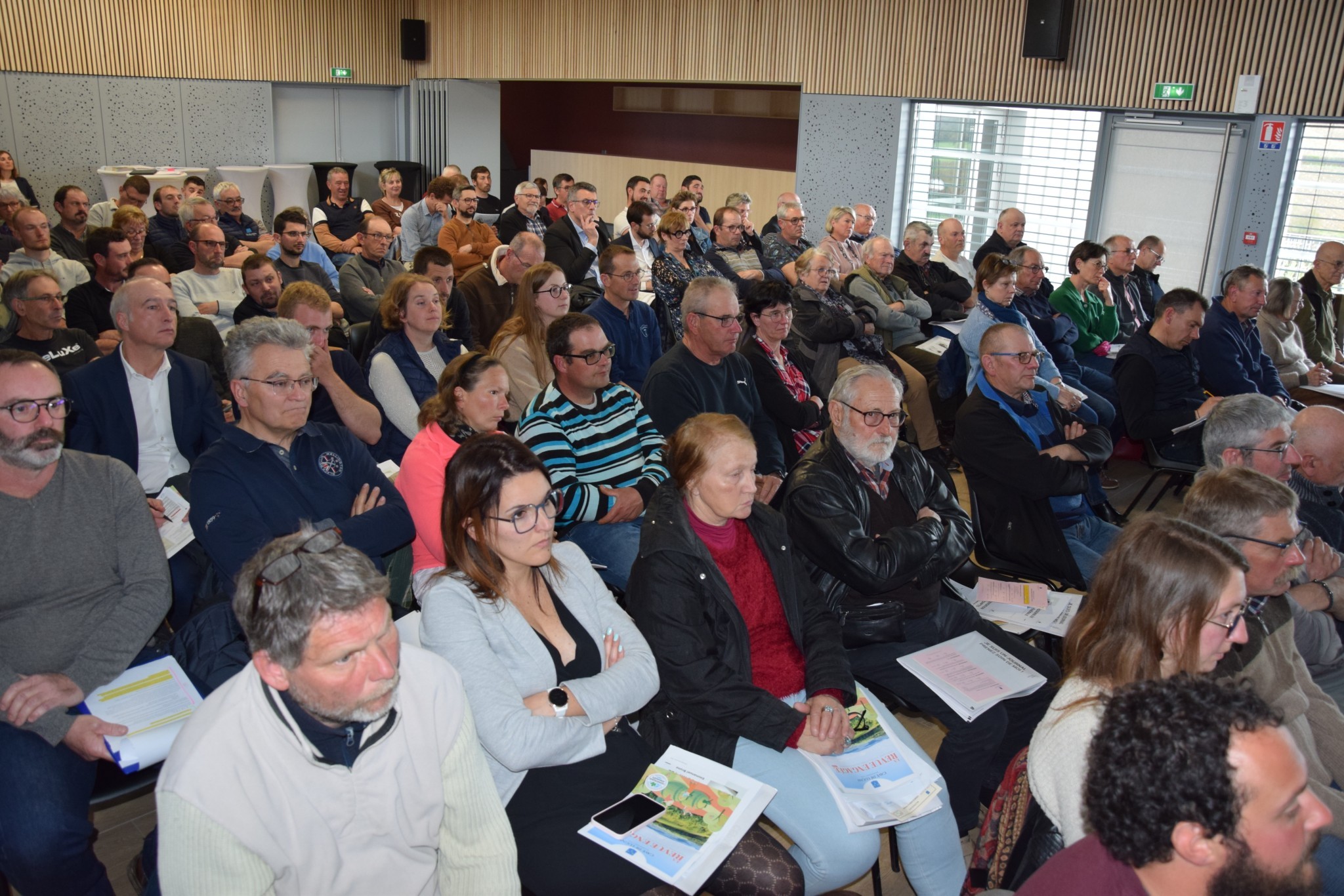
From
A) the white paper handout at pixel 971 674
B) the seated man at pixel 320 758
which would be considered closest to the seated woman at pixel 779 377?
the white paper handout at pixel 971 674

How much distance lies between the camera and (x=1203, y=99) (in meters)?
7.77

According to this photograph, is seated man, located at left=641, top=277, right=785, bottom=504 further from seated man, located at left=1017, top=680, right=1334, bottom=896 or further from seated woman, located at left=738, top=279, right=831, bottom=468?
seated man, located at left=1017, top=680, right=1334, bottom=896

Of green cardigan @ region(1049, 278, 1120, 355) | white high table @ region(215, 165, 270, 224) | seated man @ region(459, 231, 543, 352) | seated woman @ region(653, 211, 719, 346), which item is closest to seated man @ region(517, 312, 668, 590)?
seated woman @ region(653, 211, 719, 346)

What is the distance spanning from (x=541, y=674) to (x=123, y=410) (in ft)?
7.62

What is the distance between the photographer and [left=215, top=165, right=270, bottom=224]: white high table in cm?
1266

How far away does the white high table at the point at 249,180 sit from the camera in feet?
41.5

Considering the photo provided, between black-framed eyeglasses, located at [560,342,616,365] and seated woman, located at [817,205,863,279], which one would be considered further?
seated woman, located at [817,205,863,279]

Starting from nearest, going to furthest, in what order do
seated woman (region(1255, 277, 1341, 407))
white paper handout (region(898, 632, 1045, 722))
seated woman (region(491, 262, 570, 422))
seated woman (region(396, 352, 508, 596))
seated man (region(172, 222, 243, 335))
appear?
1. white paper handout (region(898, 632, 1045, 722))
2. seated woman (region(396, 352, 508, 596))
3. seated woman (region(491, 262, 570, 422))
4. seated man (region(172, 222, 243, 335))
5. seated woman (region(1255, 277, 1341, 407))

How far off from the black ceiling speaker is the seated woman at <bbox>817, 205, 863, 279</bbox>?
228 centimetres

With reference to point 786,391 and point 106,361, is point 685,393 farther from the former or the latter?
point 106,361

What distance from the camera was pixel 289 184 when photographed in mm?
13289

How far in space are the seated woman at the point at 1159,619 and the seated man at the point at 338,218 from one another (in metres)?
9.40

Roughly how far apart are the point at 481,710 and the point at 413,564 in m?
1.29

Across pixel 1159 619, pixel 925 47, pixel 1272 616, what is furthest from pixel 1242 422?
pixel 925 47
